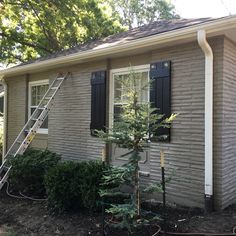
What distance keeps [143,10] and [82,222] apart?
30110 millimetres

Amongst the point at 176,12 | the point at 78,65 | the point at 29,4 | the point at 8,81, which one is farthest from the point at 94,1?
the point at 176,12

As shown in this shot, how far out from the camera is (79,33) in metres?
18.7

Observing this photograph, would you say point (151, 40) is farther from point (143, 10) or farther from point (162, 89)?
point (143, 10)

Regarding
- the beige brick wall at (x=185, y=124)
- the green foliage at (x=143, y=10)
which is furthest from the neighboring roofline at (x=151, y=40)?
the green foliage at (x=143, y=10)

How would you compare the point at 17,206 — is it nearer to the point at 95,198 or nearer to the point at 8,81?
the point at 95,198

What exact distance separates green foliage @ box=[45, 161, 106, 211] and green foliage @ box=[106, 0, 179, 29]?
1087 inches

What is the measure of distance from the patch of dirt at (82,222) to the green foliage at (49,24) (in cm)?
1217

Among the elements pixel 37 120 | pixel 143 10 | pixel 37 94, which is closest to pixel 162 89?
A: pixel 37 120

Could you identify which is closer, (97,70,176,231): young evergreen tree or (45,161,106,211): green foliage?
(97,70,176,231): young evergreen tree

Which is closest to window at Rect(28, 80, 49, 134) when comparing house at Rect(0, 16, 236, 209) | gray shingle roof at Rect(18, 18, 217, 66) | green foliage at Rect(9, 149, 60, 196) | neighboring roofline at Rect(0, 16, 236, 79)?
neighboring roofline at Rect(0, 16, 236, 79)

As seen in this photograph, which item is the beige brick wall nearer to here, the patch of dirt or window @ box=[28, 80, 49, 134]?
the patch of dirt

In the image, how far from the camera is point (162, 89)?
6.53m

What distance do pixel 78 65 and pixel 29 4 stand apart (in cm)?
982

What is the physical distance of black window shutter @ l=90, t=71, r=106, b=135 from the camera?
7875 mm
